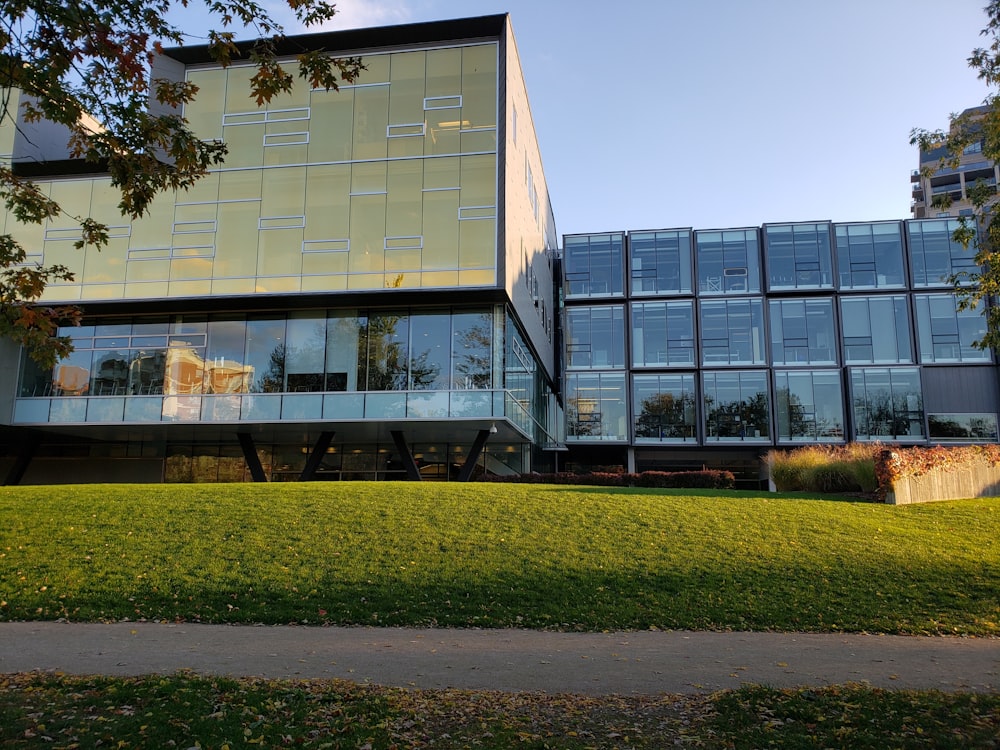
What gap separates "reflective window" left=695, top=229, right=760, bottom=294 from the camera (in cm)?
4250

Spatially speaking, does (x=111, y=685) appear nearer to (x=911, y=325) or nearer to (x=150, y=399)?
(x=150, y=399)

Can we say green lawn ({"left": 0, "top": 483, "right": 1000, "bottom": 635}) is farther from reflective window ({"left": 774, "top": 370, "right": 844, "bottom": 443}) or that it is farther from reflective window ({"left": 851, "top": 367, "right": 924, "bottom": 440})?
reflective window ({"left": 851, "top": 367, "right": 924, "bottom": 440})

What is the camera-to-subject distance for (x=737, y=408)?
41.3 metres

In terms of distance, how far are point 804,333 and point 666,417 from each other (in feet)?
28.9

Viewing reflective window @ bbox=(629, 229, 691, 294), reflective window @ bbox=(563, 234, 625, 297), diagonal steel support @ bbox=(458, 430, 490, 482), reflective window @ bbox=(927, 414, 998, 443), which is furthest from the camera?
reflective window @ bbox=(563, 234, 625, 297)

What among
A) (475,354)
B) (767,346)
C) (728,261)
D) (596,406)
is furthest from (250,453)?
(728,261)

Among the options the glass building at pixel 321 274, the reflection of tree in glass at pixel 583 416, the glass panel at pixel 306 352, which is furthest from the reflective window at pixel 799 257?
the glass panel at pixel 306 352

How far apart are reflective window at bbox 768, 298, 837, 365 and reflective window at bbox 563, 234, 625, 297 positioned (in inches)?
352

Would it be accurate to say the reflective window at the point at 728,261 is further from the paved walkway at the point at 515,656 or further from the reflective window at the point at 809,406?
the paved walkway at the point at 515,656

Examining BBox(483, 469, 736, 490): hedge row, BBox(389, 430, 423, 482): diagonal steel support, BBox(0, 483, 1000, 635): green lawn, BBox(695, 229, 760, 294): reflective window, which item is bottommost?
BBox(0, 483, 1000, 635): green lawn

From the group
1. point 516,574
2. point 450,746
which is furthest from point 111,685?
point 516,574

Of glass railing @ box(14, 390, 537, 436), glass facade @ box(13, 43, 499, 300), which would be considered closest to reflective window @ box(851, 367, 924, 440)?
glass railing @ box(14, 390, 537, 436)

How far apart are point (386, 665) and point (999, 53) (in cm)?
993

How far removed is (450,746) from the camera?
228 inches
